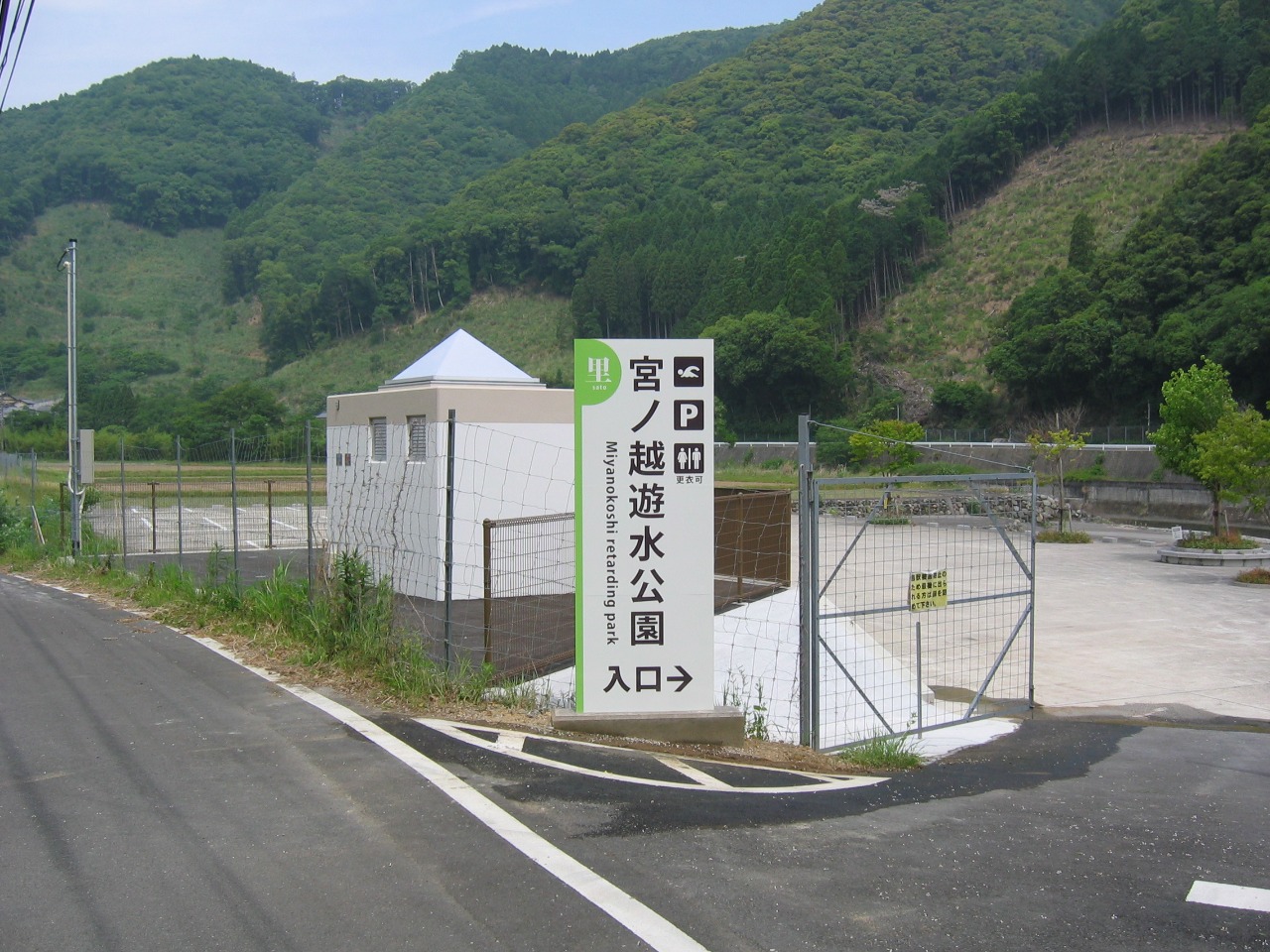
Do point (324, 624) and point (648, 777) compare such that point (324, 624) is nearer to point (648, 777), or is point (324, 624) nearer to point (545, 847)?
point (648, 777)

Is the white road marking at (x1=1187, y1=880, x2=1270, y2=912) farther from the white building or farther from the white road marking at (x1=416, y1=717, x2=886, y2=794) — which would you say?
the white building

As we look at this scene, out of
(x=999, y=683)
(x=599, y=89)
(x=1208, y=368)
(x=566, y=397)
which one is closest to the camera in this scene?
(x=999, y=683)

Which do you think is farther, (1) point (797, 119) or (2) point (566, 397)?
(1) point (797, 119)

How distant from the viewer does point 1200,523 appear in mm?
36500

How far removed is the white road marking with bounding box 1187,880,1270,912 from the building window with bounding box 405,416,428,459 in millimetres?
10765

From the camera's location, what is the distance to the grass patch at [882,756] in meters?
7.29

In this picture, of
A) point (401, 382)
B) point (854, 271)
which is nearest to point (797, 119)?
point (854, 271)

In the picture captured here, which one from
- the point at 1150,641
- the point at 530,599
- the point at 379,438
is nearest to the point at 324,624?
the point at 530,599

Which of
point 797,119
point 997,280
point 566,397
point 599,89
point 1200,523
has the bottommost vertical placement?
point 1200,523

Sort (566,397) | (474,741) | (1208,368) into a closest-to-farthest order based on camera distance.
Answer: (474,741), (566,397), (1208,368)

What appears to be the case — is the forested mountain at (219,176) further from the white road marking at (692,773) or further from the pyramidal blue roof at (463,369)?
the white road marking at (692,773)

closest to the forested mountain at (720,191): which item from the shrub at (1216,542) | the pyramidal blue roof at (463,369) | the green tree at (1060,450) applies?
the green tree at (1060,450)

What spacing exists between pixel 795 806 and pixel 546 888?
1.77 meters

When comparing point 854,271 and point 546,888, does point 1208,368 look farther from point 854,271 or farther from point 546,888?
point 854,271
